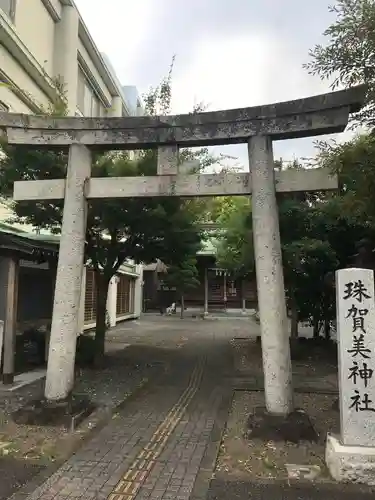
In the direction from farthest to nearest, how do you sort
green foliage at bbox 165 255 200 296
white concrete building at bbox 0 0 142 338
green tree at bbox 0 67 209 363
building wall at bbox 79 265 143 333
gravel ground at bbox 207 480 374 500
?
1. green foliage at bbox 165 255 200 296
2. building wall at bbox 79 265 143 333
3. white concrete building at bbox 0 0 142 338
4. green tree at bbox 0 67 209 363
5. gravel ground at bbox 207 480 374 500

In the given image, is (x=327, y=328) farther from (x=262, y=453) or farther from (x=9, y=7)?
(x=9, y=7)

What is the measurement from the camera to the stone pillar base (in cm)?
475

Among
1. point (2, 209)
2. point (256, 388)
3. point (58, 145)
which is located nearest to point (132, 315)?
point (2, 209)

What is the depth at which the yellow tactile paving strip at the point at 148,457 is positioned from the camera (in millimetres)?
4578

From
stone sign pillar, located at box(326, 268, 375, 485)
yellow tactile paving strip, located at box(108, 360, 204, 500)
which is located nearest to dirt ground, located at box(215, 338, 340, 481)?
stone sign pillar, located at box(326, 268, 375, 485)

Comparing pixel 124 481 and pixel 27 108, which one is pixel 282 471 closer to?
pixel 124 481

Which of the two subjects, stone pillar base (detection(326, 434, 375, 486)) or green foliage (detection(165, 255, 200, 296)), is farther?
green foliage (detection(165, 255, 200, 296))

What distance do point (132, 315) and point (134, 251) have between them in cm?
1705

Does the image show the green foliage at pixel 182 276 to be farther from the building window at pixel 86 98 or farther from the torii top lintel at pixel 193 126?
the torii top lintel at pixel 193 126

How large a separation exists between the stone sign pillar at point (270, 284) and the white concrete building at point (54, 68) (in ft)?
16.4

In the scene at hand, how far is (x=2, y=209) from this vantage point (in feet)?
42.2

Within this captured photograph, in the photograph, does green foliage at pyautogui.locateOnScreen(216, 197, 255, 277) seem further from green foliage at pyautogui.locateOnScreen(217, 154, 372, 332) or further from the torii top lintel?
the torii top lintel

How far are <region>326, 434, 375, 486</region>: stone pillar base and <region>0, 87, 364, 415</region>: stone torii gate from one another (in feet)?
4.79

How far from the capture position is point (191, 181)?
702 cm
